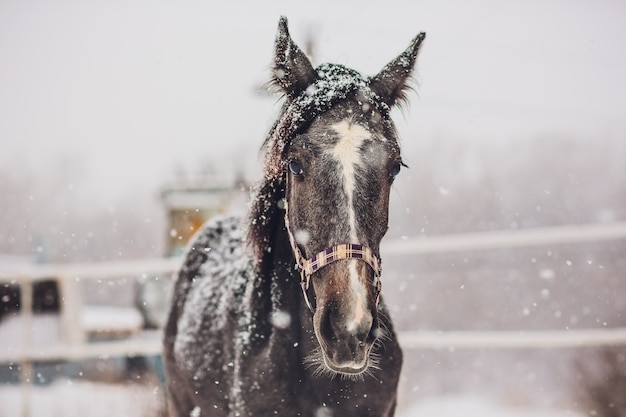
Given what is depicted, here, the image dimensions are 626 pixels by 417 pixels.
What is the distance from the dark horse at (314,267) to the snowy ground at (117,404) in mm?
2455

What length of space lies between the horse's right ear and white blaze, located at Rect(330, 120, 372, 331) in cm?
32

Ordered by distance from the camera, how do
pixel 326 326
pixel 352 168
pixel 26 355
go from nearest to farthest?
pixel 326 326 < pixel 352 168 < pixel 26 355

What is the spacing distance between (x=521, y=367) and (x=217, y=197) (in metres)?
6.29

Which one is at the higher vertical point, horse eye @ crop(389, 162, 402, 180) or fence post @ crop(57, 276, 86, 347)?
horse eye @ crop(389, 162, 402, 180)

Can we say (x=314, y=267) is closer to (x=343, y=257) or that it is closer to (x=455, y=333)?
(x=343, y=257)

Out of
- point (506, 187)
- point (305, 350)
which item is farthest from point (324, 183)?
point (506, 187)

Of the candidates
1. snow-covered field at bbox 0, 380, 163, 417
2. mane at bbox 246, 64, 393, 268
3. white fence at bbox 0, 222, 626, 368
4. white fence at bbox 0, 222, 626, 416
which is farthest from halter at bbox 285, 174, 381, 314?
snow-covered field at bbox 0, 380, 163, 417

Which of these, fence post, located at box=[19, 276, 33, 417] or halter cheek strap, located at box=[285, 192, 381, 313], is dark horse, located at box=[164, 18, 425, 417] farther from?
fence post, located at box=[19, 276, 33, 417]

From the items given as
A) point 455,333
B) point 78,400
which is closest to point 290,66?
point 455,333

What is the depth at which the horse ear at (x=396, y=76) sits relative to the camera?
2.11 metres

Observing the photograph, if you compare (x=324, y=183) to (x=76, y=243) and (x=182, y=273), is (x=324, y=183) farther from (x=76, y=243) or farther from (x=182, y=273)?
(x=76, y=243)

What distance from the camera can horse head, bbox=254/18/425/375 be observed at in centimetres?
154

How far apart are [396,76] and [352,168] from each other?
0.63 meters

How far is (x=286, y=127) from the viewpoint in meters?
1.94
